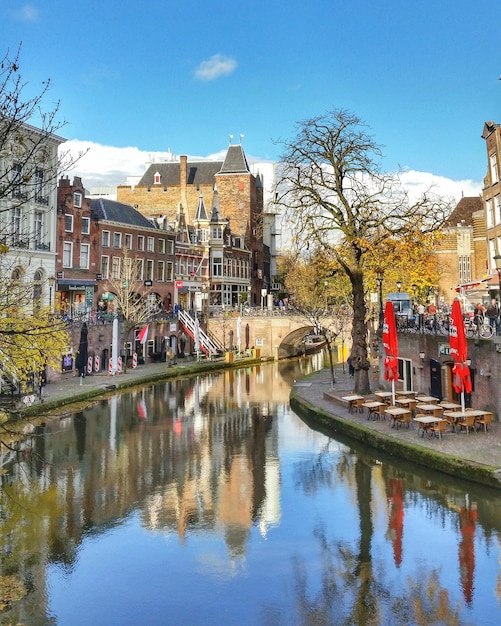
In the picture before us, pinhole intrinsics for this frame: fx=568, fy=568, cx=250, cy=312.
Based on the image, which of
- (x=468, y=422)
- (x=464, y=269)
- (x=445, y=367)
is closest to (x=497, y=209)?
(x=445, y=367)

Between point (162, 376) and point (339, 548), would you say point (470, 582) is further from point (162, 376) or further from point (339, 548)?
point (162, 376)

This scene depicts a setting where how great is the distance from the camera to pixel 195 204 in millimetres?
79875

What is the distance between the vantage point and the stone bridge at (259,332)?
6203cm

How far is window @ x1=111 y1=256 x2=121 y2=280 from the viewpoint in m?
53.1

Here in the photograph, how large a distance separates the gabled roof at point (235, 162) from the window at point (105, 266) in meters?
34.8

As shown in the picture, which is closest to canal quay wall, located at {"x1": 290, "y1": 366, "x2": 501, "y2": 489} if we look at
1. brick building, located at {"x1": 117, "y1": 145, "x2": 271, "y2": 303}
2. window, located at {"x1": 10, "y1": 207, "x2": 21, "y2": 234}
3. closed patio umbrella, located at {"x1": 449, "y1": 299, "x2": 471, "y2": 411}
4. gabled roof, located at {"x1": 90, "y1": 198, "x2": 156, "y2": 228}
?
closed patio umbrella, located at {"x1": 449, "y1": 299, "x2": 471, "y2": 411}

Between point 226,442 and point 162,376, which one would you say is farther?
point 162,376

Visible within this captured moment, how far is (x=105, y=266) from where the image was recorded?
5234 centimetres

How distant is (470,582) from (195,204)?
7282 cm

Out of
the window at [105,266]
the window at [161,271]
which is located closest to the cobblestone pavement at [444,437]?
the window at [105,266]

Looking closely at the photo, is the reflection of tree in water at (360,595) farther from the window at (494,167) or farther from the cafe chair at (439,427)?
the window at (494,167)

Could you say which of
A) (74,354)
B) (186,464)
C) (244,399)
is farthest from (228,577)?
(74,354)

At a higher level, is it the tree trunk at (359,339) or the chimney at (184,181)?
the chimney at (184,181)

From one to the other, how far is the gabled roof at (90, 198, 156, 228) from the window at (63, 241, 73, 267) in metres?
4.40
